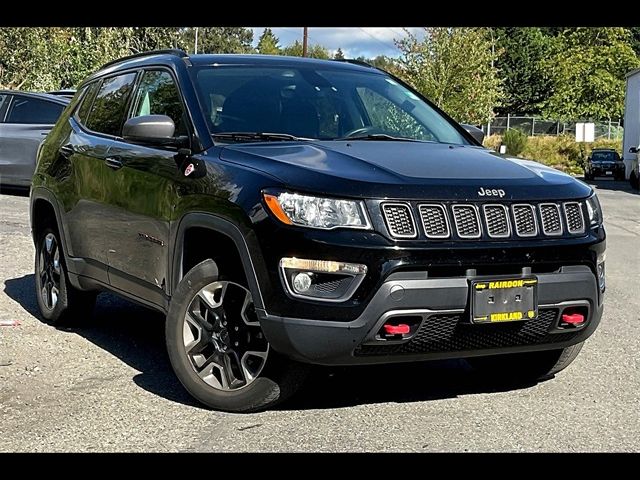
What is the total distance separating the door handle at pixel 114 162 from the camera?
5920mm

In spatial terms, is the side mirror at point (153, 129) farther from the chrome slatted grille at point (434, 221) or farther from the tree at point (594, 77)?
the tree at point (594, 77)

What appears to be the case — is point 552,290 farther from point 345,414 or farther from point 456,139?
point 456,139

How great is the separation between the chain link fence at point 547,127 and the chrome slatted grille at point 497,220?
5550 centimetres

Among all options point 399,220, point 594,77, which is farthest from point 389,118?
point 594,77

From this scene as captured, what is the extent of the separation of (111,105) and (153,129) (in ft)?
4.79

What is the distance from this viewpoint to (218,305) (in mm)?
4871

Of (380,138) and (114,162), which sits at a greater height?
(380,138)

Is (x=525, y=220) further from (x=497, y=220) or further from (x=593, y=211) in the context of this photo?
(x=593, y=211)

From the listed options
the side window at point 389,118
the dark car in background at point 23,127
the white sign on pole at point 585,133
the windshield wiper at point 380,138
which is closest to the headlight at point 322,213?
the windshield wiper at point 380,138

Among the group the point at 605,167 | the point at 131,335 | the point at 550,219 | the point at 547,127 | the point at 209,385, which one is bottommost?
the point at 605,167

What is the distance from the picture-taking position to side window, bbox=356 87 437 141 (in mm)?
5855

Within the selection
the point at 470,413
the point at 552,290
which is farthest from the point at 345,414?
the point at 552,290

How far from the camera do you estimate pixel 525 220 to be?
4.64 meters
